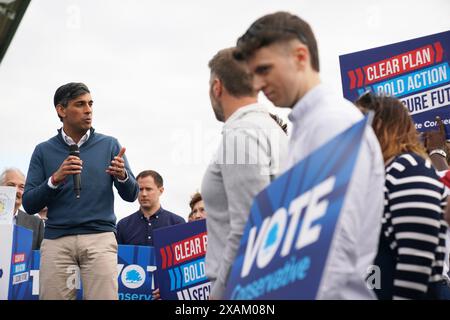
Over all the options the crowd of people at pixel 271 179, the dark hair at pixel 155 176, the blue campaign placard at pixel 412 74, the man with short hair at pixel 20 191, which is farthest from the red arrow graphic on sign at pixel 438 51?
the man with short hair at pixel 20 191

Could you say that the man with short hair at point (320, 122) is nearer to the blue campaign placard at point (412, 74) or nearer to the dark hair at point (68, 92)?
the dark hair at point (68, 92)

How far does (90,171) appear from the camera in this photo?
16.1 feet

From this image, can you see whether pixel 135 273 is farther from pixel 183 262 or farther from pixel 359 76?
pixel 359 76

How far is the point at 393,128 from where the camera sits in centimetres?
307

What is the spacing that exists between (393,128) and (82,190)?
8.26ft

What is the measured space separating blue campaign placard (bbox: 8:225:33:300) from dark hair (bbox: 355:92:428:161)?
330cm

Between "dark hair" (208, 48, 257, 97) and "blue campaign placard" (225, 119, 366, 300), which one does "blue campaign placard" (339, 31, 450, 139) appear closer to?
"dark hair" (208, 48, 257, 97)

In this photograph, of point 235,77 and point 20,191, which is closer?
point 235,77

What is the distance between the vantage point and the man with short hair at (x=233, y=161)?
111 inches

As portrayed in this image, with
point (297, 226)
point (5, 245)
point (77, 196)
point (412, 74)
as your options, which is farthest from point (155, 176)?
point (297, 226)

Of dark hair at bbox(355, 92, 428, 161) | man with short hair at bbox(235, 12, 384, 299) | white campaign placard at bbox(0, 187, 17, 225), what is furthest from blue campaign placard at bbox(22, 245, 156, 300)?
man with short hair at bbox(235, 12, 384, 299)
